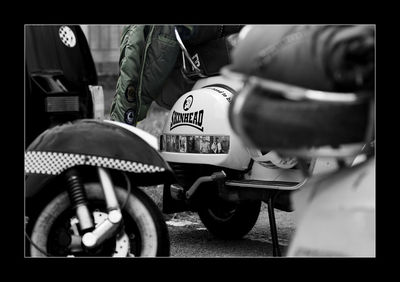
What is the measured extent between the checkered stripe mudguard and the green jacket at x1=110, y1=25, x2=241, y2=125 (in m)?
1.36

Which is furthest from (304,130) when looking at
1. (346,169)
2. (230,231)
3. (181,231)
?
(181,231)

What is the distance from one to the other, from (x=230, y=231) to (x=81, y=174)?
181 cm

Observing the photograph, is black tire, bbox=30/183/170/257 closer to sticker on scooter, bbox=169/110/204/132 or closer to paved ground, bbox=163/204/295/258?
sticker on scooter, bbox=169/110/204/132

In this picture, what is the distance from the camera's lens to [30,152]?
271 cm

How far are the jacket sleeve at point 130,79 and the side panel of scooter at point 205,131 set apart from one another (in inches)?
9.7

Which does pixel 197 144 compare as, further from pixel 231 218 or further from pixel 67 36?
pixel 67 36

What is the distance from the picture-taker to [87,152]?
105 inches

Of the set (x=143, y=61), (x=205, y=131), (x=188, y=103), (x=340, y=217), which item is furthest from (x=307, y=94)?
(x=143, y=61)

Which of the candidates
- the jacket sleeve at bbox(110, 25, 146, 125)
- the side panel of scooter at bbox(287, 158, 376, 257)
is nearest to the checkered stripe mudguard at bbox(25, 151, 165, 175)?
the side panel of scooter at bbox(287, 158, 376, 257)

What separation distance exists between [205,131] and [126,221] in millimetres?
A: 1189

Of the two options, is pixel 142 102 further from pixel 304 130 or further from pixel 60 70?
pixel 304 130

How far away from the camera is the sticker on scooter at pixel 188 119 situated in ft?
12.5

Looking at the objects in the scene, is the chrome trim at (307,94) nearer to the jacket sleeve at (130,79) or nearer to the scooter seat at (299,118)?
the scooter seat at (299,118)

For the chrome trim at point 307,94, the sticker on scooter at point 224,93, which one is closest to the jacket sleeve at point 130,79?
the sticker on scooter at point 224,93
